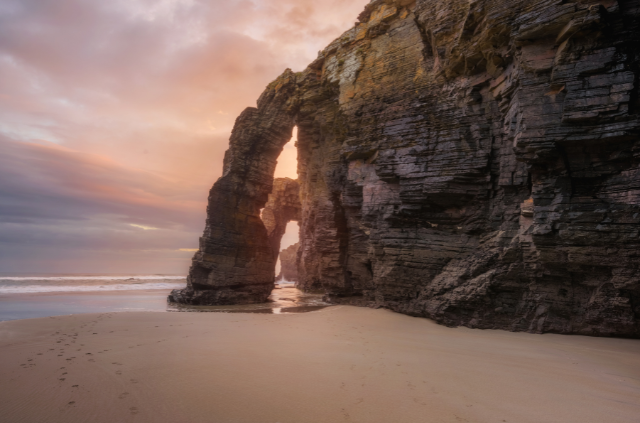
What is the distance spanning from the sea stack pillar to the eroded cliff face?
5425 millimetres

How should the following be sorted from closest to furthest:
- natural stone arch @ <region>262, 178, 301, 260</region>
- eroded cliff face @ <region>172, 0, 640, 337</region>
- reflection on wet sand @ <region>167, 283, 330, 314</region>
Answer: eroded cliff face @ <region>172, 0, 640, 337</region>
reflection on wet sand @ <region>167, 283, 330, 314</region>
natural stone arch @ <region>262, 178, 301, 260</region>

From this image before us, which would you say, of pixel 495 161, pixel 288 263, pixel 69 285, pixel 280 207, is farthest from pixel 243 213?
pixel 288 263

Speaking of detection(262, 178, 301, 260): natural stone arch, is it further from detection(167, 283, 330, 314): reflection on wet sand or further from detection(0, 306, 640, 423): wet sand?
detection(0, 306, 640, 423): wet sand

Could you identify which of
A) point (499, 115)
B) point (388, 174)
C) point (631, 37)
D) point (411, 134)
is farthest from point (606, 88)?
point (388, 174)

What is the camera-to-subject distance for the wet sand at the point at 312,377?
3789 mm

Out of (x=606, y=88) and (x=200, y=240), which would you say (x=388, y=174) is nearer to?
(x=606, y=88)

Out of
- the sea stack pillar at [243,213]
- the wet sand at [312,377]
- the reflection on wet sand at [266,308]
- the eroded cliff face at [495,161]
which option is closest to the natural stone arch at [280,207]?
the sea stack pillar at [243,213]

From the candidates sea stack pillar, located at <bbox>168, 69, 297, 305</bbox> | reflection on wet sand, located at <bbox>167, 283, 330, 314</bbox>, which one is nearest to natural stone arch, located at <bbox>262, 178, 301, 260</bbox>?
sea stack pillar, located at <bbox>168, 69, 297, 305</bbox>

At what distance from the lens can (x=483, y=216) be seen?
1111cm

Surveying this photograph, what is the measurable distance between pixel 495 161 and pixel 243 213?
16689 mm

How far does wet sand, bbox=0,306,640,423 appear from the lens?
379 centimetres

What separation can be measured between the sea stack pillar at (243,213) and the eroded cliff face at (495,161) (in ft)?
17.8

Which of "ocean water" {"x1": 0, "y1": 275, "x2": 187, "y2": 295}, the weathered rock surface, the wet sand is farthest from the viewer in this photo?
the weathered rock surface

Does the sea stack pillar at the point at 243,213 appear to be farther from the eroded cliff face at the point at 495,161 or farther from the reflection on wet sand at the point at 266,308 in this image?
the eroded cliff face at the point at 495,161
